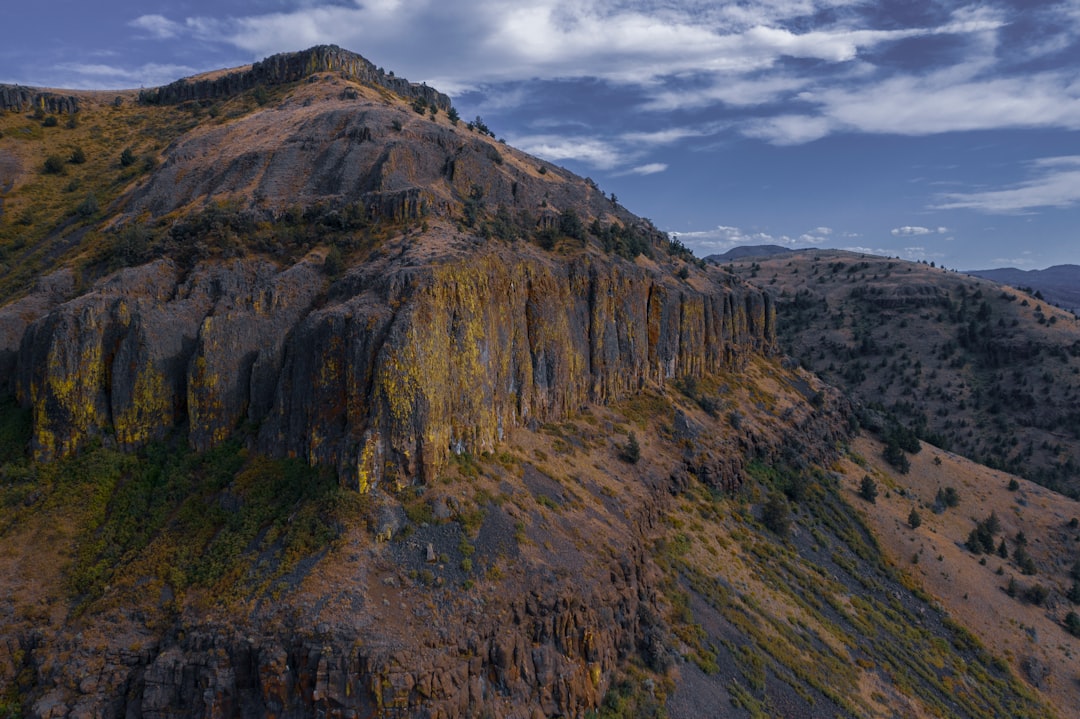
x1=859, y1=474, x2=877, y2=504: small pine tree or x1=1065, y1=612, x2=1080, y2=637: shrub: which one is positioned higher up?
x1=859, y1=474, x2=877, y2=504: small pine tree

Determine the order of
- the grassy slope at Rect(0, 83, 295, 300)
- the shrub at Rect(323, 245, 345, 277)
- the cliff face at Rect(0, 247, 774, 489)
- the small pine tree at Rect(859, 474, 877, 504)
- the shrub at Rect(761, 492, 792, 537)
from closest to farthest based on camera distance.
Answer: the cliff face at Rect(0, 247, 774, 489) < the shrub at Rect(323, 245, 345, 277) < the grassy slope at Rect(0, 83, 295, 300) < the shrub at Rect(761, 492, 792, 537) < the small pine tree at Rect(859, 474, 877, 504)

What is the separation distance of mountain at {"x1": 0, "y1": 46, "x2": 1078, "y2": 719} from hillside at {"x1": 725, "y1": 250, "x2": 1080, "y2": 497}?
40.4 meters

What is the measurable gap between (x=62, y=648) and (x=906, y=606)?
175ft

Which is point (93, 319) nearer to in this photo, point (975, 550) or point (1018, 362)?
point (975, 550)

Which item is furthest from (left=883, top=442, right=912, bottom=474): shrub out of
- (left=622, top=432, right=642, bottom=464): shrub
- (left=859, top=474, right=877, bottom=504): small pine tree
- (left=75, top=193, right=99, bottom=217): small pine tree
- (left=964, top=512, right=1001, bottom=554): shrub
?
(left=75, top=193, right=99, bottom=217): small pine tree

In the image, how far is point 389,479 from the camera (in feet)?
82.6

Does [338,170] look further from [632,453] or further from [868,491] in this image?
[868,491]

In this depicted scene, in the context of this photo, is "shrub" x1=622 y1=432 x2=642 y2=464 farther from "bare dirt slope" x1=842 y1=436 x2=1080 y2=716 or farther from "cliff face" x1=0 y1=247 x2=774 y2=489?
"bare dirt slope" x1=842 y1=436 x2=1080 y2=716

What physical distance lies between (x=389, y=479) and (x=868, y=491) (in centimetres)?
5060

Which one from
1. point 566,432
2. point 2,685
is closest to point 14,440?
point 2,685

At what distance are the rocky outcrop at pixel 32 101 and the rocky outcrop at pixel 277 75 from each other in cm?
797

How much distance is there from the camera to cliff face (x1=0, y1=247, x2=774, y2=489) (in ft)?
85.4

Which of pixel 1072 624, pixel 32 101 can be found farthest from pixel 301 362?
pixel 32 101

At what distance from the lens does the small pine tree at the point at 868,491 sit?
181 feet
